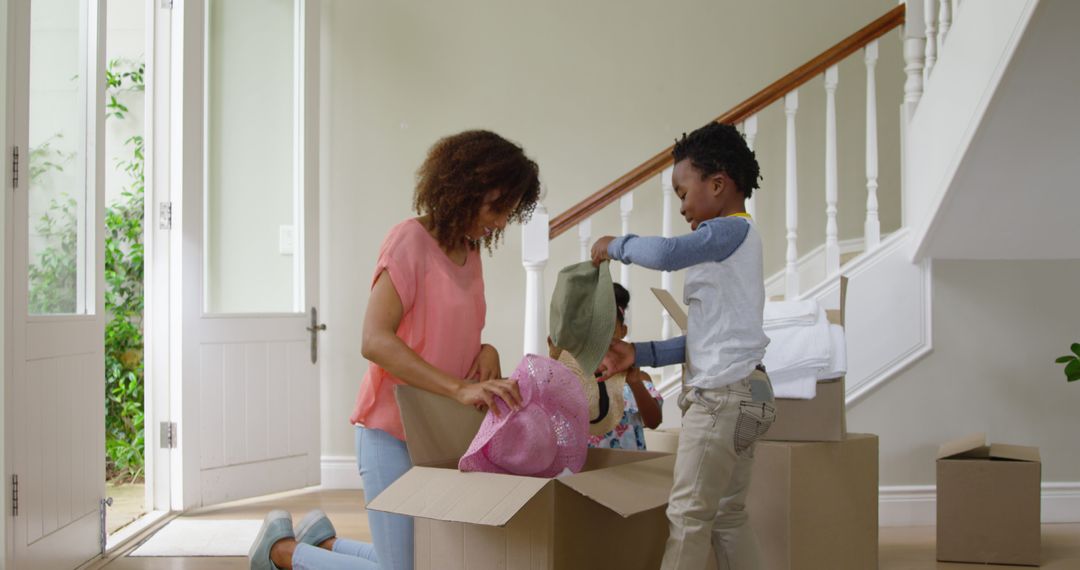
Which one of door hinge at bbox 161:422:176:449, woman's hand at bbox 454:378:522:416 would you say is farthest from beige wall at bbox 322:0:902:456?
woman's hand at bbox 454:378:522:416

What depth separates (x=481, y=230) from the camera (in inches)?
70.5

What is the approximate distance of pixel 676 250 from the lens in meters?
1.69

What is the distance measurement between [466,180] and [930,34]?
7.59ft

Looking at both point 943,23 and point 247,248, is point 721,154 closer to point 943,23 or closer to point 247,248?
point 943,23

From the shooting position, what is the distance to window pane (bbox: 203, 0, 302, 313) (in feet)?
13.0

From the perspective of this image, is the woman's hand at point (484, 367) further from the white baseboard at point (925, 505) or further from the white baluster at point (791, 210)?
the white baseboard at point (925, 505)

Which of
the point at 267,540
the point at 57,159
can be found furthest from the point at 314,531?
the point at 57,159

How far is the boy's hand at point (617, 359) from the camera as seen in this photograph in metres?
1.81

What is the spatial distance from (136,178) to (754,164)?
387 centimetres

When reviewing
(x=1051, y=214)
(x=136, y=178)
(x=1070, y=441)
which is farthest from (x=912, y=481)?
(x=136, y=178)

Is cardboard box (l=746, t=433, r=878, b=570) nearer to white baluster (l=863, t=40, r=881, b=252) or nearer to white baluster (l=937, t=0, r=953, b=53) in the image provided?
white baluster (l=863, t=40, r=881, b=252)

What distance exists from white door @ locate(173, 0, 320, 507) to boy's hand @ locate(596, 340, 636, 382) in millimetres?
2428

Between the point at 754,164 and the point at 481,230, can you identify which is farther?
the point at 754,164

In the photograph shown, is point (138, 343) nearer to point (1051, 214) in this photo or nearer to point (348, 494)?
point (348, 494)
